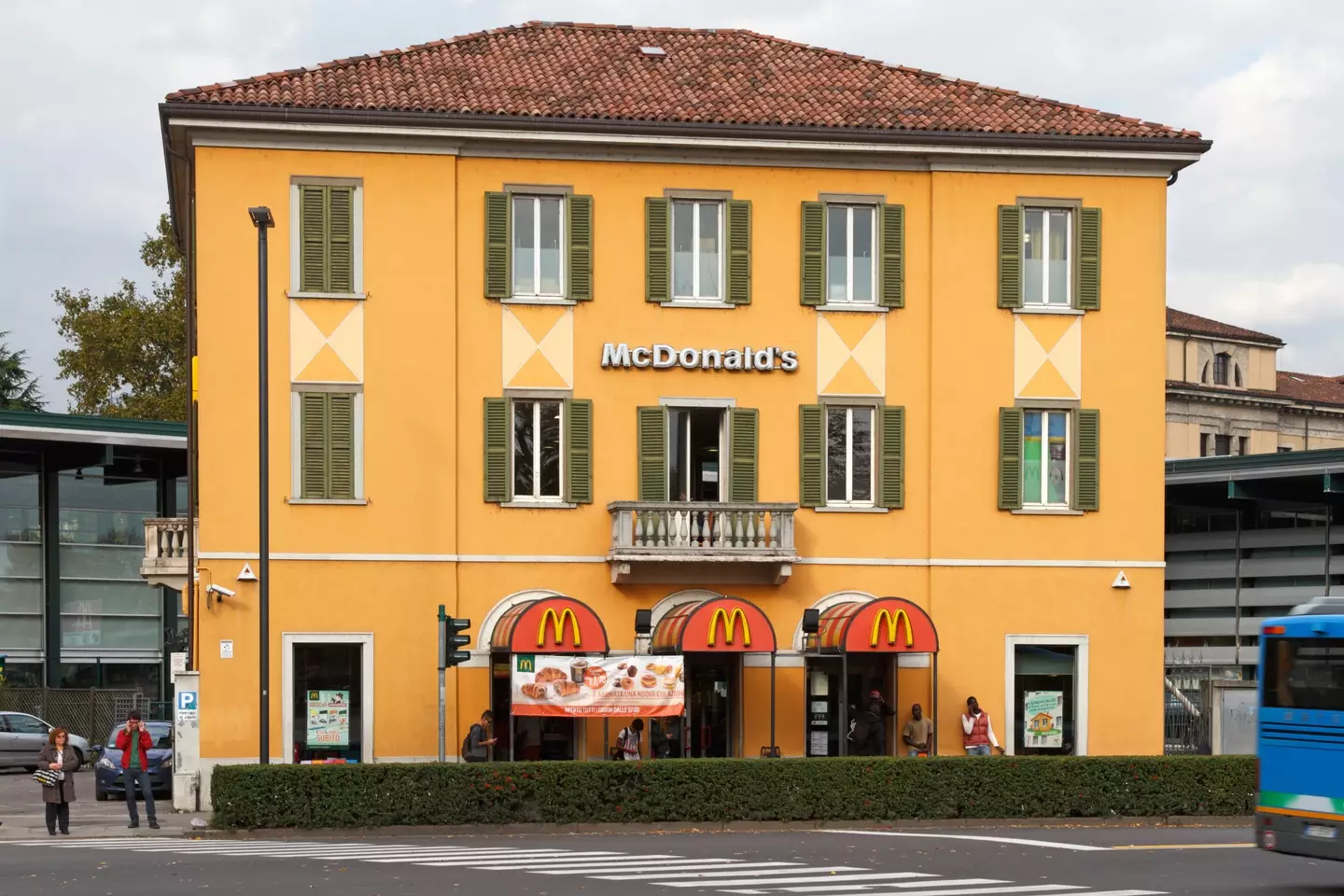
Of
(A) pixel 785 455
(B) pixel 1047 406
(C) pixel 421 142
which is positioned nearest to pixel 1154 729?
(B) pixel 1047 406

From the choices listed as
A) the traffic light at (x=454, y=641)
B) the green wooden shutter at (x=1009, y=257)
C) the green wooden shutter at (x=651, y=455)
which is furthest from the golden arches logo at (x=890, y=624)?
the traffic light at (x=454, y=641)

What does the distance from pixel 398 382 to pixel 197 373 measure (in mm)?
3507

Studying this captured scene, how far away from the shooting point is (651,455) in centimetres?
3372

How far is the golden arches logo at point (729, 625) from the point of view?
31891mm

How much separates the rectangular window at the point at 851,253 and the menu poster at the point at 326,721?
1164 cm

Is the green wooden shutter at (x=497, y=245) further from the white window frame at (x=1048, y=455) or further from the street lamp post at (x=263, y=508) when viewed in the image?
the white window frame at (x=1048, y=455)

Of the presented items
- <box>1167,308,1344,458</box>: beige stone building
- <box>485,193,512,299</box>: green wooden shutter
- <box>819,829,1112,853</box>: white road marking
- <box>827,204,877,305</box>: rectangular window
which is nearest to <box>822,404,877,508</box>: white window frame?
<box>827,204,877,305</box>: rectangular window

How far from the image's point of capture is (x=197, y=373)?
108ft

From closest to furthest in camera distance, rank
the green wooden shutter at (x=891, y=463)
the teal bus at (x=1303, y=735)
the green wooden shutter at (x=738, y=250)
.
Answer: the teal bus at (x=1303, y=735) → the green wooden shutter at (x=738, y=250) → the green wooden shutter at (x=891, y=463)

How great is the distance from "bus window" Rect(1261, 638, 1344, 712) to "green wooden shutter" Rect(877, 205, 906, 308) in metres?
15.6

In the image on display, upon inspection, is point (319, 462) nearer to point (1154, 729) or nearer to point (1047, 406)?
point (1047, 406)

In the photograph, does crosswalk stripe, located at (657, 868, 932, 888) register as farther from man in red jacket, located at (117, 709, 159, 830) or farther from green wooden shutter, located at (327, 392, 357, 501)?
green wooden shutter, located at (327, 392, 357, 501)

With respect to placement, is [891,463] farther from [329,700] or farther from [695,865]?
[695,865]

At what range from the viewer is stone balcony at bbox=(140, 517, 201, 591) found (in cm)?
3525
